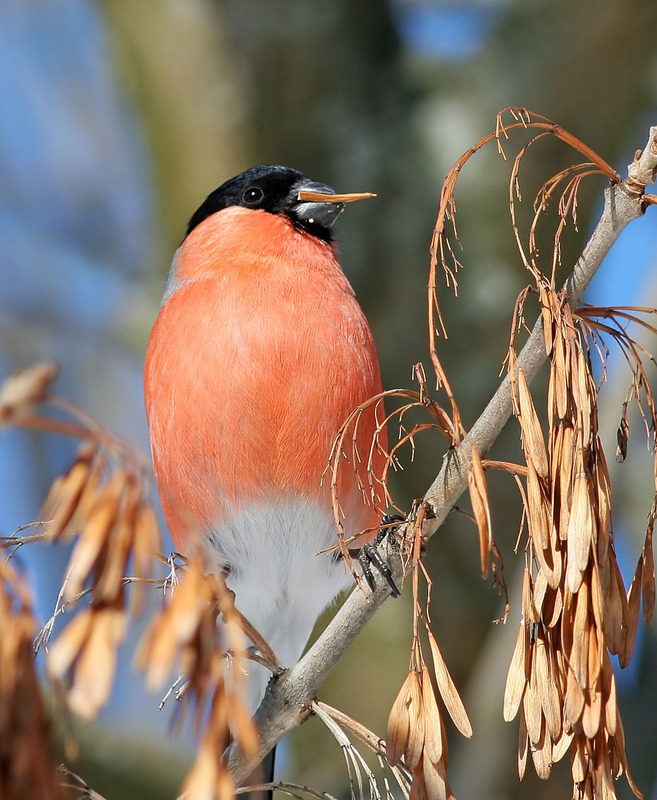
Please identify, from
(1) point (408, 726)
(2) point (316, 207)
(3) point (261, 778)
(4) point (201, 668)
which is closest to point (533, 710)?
(1) point (408, 726)

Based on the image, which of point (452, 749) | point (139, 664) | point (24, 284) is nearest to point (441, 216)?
point (139, 664)

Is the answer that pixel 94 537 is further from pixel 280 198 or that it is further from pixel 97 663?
pixel 280 198

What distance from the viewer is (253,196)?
2172 millimetres

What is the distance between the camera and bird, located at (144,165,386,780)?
5.56 feet

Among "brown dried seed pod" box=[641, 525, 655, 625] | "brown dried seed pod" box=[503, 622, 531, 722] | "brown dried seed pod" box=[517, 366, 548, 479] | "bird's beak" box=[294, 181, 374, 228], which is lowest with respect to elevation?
"brown dried seed pod" box=[503, 622, 531, 722]

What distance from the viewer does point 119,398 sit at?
11.9 feet

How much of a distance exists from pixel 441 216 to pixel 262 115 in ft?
6.49

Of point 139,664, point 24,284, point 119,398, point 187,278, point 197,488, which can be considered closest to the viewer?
point 139,664

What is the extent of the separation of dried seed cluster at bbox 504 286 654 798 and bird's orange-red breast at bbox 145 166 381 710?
752 mm

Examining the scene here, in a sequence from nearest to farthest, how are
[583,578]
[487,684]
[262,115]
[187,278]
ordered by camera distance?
[583,578] < [187,278] < [487,684] < [262,115]

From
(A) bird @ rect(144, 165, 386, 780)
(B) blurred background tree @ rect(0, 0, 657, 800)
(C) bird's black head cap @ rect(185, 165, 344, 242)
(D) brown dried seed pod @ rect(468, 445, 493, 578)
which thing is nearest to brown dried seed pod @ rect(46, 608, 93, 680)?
(D) brown dried seed pod @ rect(468, 445, 493, 578)

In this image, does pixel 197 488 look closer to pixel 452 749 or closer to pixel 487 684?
pixel 487 684

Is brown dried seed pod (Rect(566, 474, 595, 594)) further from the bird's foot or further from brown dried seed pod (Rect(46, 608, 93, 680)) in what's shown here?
brown dried seed pod (Rect(46, 608, 93, 680))

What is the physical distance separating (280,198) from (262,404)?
0.63 metres
